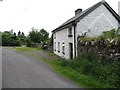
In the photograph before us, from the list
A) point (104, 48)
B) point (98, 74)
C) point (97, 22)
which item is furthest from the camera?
point (97, 22)

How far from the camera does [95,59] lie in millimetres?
9352

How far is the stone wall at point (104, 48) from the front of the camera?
7897mm

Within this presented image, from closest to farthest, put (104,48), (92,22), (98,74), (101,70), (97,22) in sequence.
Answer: (98,74)
(101,70)
(104,48)
(92,22)
(97,22)

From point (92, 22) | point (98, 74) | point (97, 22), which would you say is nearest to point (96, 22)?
point (97, 22)

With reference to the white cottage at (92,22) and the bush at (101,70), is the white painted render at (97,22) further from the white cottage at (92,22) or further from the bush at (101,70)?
the bush at (101,70)

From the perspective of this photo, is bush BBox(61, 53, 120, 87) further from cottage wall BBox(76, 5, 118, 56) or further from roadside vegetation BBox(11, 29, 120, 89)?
cottage wall BBox(76, 5, 118, 56)

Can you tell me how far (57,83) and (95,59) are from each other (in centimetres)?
382

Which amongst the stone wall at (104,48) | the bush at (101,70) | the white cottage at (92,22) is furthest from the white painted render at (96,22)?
the bush at (101,70)

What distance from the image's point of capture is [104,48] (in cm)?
885

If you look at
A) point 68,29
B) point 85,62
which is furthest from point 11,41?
point 85,62

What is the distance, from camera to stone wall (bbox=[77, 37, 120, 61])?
7.90 metres

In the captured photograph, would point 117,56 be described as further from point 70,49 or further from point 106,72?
point 70,49

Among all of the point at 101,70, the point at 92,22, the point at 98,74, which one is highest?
the point at 92,22

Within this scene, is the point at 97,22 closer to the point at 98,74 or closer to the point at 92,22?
the point at 92,22
